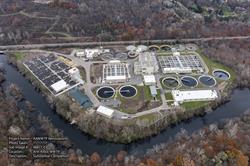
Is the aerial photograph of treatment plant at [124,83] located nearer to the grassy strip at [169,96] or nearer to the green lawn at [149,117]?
the green lawn at [149,117]

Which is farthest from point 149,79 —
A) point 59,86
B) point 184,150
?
point 184,150

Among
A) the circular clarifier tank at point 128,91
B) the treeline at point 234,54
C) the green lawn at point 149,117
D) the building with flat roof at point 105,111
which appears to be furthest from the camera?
the treeline at point 234,54

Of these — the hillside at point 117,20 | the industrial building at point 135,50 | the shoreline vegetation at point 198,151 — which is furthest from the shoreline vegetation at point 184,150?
the hillside at point 117,20

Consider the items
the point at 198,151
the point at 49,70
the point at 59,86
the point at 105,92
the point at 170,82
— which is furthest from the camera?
the point at 49,70

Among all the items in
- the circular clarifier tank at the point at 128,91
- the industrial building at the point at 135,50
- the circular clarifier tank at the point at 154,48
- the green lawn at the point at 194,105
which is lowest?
the circular clarifier tank at the point at 128,91

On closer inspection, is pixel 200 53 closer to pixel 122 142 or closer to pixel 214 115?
pixel 214 115

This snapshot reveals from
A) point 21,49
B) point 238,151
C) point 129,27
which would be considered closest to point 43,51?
point 21,49

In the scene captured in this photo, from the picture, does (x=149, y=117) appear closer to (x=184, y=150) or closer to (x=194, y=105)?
(x=194, y=105)
